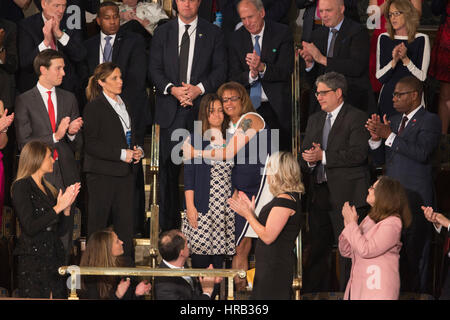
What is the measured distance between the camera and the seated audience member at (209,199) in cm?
735

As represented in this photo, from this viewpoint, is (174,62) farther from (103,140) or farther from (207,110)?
(103,140)

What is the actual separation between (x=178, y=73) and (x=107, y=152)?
87 centimetres

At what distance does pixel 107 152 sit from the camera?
764 centimetres

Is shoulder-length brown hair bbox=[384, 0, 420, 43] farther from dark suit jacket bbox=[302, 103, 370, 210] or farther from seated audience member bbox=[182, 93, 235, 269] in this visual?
seated audience member bbox=[182, 93, 235, 269]

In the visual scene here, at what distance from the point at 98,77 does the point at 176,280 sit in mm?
1870

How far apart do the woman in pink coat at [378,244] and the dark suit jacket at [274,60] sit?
1.48m

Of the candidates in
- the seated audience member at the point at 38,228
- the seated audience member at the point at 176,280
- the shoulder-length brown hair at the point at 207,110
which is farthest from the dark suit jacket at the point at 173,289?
the shoulder-length brown hair at the point at 207,110

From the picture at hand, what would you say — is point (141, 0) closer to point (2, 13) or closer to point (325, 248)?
point (2, 13)

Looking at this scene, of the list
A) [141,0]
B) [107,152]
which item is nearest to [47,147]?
[107,152]

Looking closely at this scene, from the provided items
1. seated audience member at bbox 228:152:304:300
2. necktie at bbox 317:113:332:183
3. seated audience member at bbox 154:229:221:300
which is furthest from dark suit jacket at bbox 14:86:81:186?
necktie at bbox 317:113:332:183

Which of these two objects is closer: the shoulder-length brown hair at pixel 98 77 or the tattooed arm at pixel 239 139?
the tattooed arm at pixel 239 139

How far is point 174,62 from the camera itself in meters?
7.90

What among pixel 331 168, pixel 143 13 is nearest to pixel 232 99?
pixel 331 168

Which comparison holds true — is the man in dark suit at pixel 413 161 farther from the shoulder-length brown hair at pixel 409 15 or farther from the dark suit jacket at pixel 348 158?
the shoulder-length brown hair at pixel 409 15
